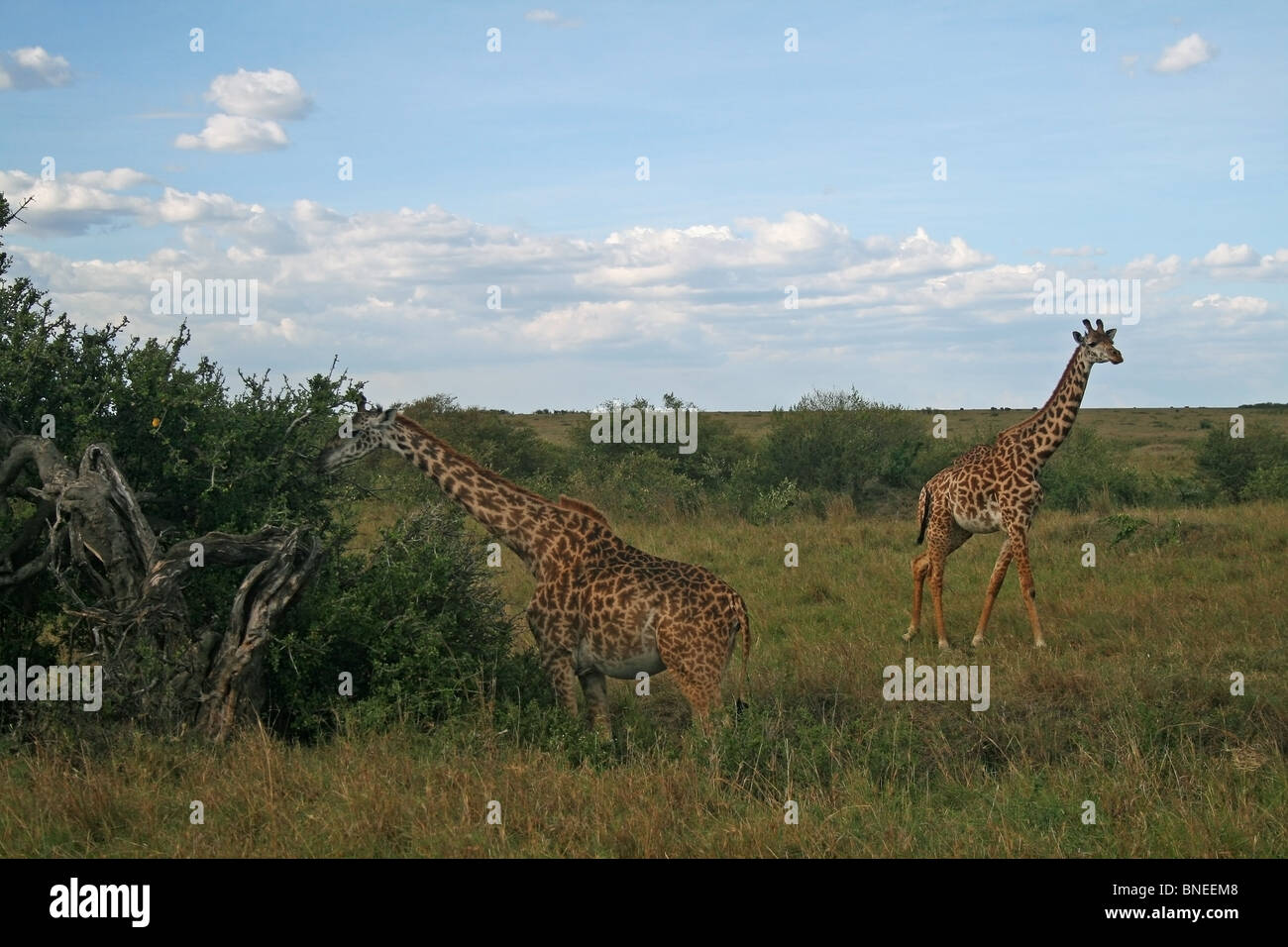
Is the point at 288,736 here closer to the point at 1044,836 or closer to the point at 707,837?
the point at 707,837

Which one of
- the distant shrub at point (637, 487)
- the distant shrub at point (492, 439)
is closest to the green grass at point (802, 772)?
the distant shrub at point (637, 487)

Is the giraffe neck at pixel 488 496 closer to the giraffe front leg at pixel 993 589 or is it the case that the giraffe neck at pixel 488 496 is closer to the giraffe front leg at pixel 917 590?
the giraffe front leg at pixel 917 590

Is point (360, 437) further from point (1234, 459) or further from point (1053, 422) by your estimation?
point (1234, 459)

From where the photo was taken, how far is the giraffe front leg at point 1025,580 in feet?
36.8

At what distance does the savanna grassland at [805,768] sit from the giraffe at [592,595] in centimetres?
37

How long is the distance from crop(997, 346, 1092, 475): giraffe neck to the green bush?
6.22m

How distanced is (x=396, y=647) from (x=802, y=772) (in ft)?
9.48

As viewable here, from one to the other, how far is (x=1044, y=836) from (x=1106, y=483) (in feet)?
56.8

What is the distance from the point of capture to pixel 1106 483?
21766 mm

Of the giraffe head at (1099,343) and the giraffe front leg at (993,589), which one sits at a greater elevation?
the giraffe head at (1099,343)

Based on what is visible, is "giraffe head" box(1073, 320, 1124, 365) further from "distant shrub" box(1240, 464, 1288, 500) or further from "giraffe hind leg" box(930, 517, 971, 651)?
"distant shrub" box(1240, 464, 1288, 500)

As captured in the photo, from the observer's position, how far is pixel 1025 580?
11594 mm
